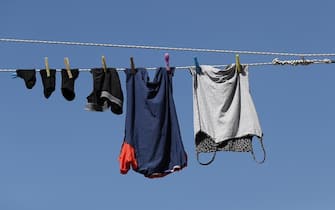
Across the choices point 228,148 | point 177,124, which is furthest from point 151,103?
point 228,148

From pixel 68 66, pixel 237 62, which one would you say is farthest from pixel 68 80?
pixel 237 62

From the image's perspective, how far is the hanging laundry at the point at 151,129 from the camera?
8.80 metres

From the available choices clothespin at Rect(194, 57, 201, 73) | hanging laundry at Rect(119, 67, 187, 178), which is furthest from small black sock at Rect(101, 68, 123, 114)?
clothespin at Rect(194, 57, 201, 73)

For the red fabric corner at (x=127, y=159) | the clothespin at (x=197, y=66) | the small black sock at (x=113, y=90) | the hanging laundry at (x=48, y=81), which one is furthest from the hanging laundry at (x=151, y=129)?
the hanging laundry at (x=48, y=81)

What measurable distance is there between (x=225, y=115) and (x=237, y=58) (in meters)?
0.68

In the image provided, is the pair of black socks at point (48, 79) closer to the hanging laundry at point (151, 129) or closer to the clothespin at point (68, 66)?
the clothespin at point (68, 66)

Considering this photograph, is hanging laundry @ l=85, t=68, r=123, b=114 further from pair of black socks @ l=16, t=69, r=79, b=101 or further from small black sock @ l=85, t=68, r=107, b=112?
pair of black socks @ l=16, t=69, r=79, b=101

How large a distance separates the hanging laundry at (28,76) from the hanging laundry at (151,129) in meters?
1.13

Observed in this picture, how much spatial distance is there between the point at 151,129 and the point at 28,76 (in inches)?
63.1

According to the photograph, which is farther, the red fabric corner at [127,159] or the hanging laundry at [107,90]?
the hanging laundry at [107,90]

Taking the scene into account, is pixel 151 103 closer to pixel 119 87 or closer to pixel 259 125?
pixel 119 87

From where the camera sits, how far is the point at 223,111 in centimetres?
894

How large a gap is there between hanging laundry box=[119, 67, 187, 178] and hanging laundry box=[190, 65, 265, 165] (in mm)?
284

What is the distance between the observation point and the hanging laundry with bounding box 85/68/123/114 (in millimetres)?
9086
